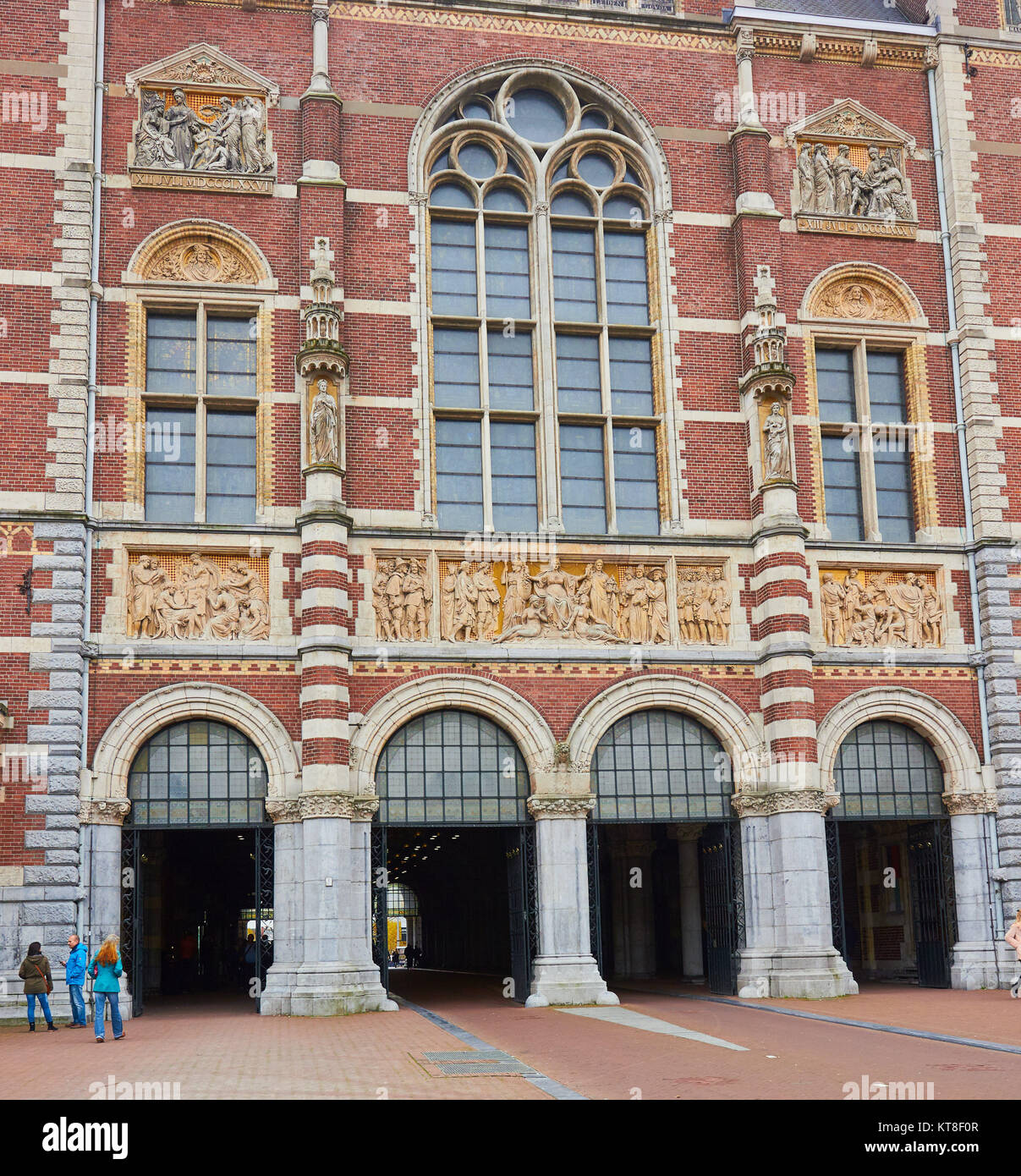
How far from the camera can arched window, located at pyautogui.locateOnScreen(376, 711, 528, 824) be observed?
2253 cm

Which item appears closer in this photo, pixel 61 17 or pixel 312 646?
pixel 312 646

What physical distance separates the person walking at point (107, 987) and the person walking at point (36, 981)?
1.23 m

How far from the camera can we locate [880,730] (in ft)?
80.0

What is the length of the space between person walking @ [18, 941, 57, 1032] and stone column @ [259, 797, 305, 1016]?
320 centimetres

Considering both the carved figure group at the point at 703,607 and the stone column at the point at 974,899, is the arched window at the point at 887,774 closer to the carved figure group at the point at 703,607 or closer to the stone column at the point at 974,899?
the stone column at the point at 974,899

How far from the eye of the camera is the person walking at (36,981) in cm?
1906

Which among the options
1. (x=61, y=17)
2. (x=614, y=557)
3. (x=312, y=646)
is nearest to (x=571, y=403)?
(x=614, y=557)

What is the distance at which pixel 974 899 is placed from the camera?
23.8m

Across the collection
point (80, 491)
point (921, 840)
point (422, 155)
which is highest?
point (422, 155)

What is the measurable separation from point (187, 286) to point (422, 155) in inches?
186

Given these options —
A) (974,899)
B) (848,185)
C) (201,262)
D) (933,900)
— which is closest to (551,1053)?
(974,899)

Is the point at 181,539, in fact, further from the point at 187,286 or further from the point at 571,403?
the point at 571,403

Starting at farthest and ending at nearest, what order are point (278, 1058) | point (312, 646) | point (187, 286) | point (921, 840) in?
point (921, 840)
point (187, 286)
point (312, 646)
point (278, 1058)

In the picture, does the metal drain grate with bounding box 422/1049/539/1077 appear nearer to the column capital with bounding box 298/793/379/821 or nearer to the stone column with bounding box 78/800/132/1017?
the column capital with bounding box 298/793/379/821
